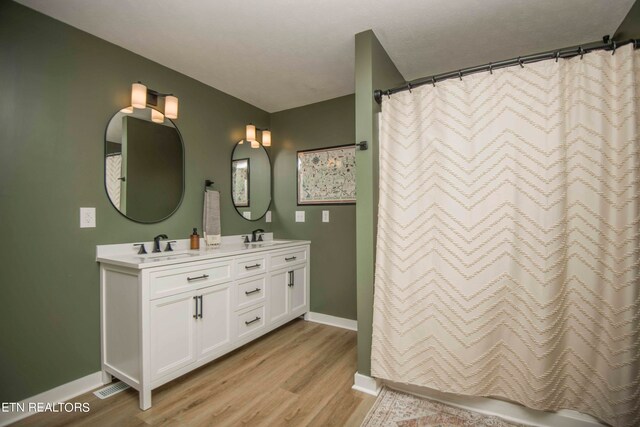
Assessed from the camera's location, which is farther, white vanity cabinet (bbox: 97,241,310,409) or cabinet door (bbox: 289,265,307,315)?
cabinet door (bbox: 289,265,307,315)

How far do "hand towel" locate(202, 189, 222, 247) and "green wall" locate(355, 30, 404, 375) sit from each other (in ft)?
4.56

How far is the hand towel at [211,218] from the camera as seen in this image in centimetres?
258

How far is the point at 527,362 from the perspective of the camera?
1.54 meters

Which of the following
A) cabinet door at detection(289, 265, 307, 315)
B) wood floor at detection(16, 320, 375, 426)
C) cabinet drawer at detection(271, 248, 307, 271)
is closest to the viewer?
wood floor at detection(16, 320, 375, 426)

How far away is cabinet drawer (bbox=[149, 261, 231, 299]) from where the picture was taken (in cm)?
175

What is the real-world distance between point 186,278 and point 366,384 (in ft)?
4.57

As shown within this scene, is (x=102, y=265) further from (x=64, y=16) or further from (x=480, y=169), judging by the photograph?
(x=480, y=169)

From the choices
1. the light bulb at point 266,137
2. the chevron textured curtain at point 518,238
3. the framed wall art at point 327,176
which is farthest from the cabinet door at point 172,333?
the light bulb at point 266,137

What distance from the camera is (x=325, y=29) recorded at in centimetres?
191

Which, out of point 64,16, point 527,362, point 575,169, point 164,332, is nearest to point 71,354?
point 164,332

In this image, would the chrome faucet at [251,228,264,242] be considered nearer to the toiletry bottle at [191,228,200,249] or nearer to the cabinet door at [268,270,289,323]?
the cabinet door at [268,270,289,323]

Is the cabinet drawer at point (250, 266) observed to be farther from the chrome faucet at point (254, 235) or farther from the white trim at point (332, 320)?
the white trim at point (332, 320)

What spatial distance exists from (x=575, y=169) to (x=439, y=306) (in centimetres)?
102

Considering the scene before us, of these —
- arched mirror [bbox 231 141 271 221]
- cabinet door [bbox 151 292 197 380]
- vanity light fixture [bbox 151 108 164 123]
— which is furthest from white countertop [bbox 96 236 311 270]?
vanity light fixture [bbox 151 108 164 123]
